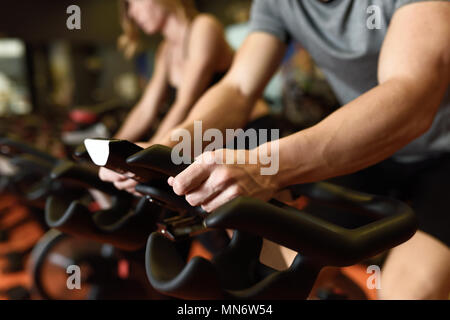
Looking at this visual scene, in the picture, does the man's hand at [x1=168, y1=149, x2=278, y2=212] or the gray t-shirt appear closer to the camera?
the man's hand at [x1=168, y1=149, x2=278, y2=212]

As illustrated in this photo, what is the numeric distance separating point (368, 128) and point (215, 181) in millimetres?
287

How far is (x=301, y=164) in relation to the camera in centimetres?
63

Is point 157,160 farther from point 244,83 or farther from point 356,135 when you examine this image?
point 244,83

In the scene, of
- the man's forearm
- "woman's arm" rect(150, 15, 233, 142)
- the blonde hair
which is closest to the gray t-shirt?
the man's forearm

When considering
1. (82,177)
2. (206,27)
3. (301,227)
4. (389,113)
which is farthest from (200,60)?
(301,227)

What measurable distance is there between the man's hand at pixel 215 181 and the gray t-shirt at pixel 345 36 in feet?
1.75

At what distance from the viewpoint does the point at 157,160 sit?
1.84 feet

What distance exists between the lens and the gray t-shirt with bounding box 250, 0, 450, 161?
903 millimetres

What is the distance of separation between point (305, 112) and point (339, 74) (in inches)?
93.9

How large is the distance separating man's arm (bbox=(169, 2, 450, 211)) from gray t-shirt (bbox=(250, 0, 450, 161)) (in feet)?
0.51

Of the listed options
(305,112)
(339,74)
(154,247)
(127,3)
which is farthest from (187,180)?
(305,112)

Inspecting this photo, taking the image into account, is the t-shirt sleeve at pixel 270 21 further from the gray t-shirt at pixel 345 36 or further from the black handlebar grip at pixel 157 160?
the black handlebar grip at pixel 157 160

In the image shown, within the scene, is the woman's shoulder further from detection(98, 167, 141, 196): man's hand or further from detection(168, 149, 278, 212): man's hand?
detection(168, 149, 278, 212): man's hand

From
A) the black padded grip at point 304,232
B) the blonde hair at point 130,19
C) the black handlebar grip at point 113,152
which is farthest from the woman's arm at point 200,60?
the black padded grip at point 304,232
